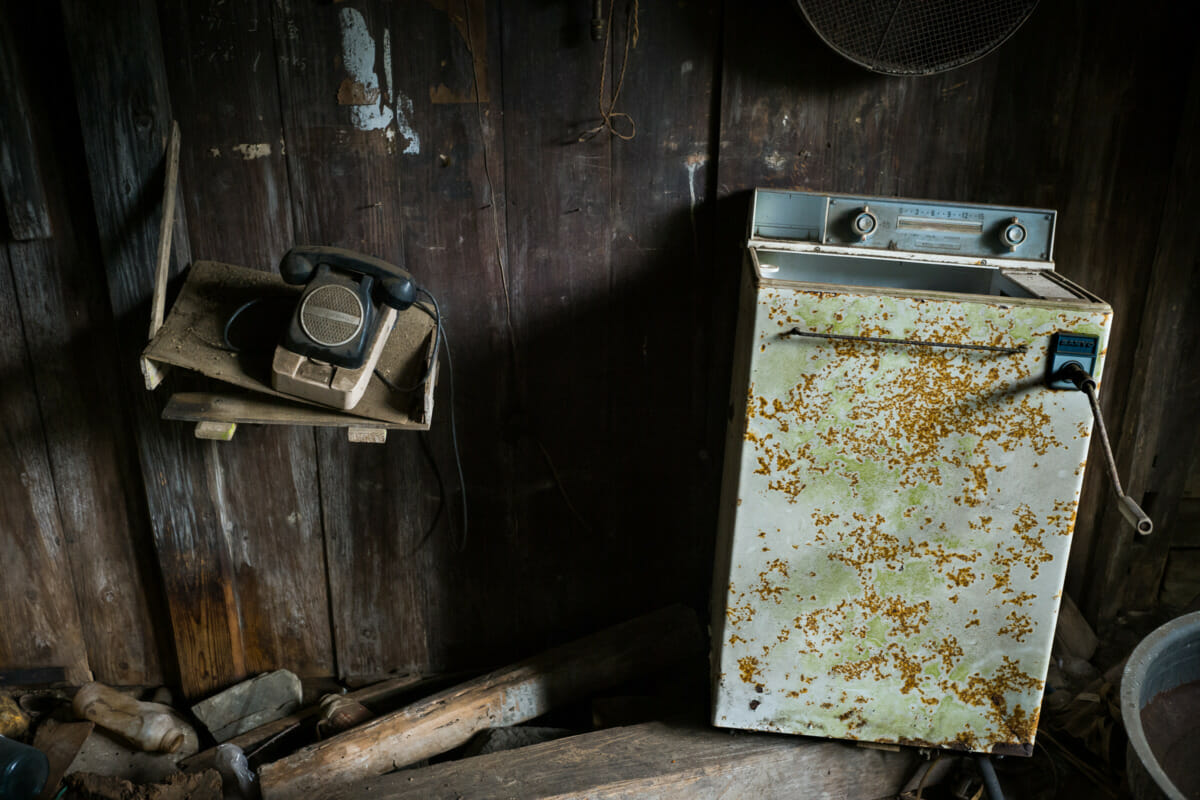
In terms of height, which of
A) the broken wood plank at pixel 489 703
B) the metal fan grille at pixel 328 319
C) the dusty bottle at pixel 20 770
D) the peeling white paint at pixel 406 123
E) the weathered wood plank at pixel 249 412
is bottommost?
the dusty bottle at pixel 20 770

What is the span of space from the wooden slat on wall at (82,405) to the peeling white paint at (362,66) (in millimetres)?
557

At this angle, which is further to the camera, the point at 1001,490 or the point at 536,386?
the point at 536,386

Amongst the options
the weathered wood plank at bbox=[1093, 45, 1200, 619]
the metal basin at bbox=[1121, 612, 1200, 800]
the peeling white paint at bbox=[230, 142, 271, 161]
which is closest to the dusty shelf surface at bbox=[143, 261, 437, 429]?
the peeling white paint at bbox=[230, 142, 271, 161]

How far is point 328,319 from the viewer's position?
1484 mm

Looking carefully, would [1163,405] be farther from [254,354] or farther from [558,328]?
[254,354]

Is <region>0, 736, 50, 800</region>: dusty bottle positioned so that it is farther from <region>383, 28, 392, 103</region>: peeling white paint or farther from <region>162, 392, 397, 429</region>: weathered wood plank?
<region>383, 28, 392, 103</region>: peeling white paint

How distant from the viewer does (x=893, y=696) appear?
5.10ft

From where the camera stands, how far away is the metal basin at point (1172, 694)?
148 centimetres

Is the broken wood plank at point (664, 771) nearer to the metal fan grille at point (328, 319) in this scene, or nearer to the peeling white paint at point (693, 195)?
the metal fan grille at point (328, 319)

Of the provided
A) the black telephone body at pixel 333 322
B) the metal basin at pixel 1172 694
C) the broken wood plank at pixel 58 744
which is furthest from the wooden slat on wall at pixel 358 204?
the metal basin at pixel 1172 694

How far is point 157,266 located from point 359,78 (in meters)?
0.55

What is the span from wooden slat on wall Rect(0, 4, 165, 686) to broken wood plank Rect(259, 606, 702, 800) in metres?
0.67

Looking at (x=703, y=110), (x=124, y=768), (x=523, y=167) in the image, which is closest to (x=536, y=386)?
(x=523, y=167)

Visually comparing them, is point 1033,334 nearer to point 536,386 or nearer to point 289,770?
point 536,386
